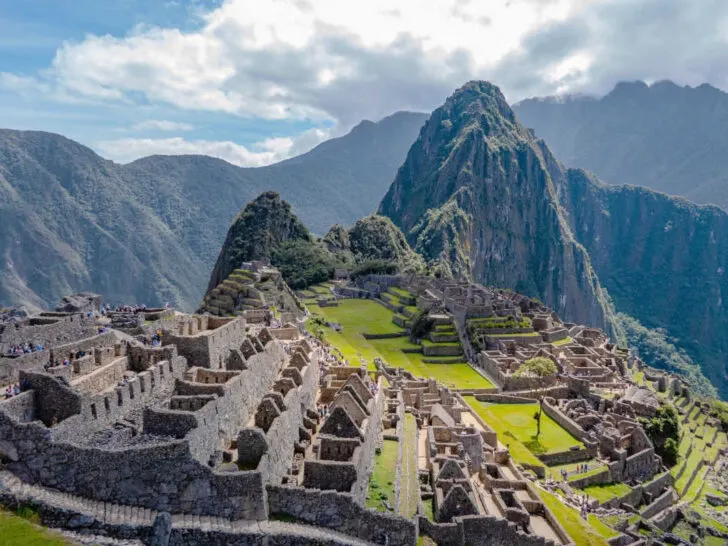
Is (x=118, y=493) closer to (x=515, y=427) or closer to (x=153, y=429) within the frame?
(x=153, y=429)

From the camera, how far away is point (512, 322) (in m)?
70.1

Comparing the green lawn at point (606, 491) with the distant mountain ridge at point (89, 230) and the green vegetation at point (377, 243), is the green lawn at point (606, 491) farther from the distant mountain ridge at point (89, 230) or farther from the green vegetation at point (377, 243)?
the green vegetation at point (377, 243)

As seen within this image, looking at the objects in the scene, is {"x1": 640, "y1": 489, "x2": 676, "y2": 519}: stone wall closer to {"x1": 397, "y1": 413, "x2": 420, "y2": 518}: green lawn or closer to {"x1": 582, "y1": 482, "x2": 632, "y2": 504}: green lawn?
{"x1": 582, "y1": 482, "x2": 632, "y2": 504}: green lawn

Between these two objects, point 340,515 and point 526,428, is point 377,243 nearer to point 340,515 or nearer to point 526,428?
point 526,428

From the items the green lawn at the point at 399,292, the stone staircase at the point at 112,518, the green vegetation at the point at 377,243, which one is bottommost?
the stone staircase at the point at 112,518

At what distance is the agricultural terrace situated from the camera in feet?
179

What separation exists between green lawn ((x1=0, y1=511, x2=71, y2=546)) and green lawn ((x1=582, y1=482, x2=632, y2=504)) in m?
29.9

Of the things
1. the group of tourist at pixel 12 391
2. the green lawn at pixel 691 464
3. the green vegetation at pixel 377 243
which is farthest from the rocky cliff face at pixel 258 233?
the group of tourist at pixel 12 391

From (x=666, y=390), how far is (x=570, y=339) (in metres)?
11.6

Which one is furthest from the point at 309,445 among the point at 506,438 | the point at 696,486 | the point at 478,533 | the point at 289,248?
the point at 289,248

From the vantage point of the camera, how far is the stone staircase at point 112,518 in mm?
15567

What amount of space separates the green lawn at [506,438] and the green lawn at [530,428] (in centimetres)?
19

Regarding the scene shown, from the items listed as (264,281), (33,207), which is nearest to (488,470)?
(264,281)

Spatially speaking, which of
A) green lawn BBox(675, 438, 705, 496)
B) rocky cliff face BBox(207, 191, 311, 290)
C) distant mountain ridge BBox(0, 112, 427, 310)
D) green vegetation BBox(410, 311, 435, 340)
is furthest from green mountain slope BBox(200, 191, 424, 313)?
green lawn BBox(675, 438, 705, 496)
